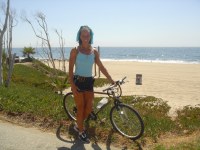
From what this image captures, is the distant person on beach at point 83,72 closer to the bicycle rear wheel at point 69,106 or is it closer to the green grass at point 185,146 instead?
the bicycle rear wheel at point 69,106

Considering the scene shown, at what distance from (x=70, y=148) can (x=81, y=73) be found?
1534 mm

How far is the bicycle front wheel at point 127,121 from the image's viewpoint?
6590 millimetres

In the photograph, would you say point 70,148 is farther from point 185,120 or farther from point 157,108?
point 157,108

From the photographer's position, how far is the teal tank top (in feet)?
20.9

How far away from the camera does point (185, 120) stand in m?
9.64

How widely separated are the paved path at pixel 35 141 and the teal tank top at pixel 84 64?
4.77 feet

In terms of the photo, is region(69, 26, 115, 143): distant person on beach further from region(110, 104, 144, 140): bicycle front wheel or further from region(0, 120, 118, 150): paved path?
region(110, 104, 144, 140): bicycle front wheel

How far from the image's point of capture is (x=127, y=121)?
6.89 metres

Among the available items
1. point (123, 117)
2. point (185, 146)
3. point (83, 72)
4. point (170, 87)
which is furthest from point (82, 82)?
point (170, 87)

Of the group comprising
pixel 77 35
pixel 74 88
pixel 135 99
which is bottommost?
pixel 135 99

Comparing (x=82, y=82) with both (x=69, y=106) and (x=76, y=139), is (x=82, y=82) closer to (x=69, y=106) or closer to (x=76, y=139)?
(x=76, y=139)

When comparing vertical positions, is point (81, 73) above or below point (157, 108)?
above

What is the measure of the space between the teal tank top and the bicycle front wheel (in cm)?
105

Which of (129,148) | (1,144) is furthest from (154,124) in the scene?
(1,144)
